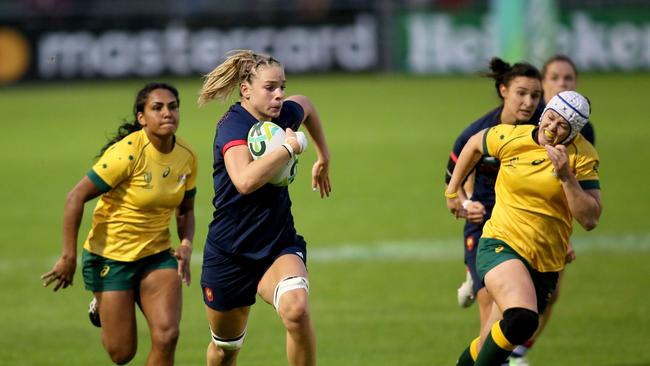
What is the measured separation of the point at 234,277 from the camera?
7.25 metres

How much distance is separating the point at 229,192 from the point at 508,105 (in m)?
2.12

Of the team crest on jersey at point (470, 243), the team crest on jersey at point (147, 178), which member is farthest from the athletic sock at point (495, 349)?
the team crest on jersey at point (147, 178)

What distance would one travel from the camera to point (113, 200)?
8.09m

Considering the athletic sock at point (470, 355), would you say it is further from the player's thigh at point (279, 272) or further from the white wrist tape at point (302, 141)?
the white wrist tape at point (302, 141)

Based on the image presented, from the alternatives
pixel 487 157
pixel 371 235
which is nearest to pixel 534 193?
pixel 487 157

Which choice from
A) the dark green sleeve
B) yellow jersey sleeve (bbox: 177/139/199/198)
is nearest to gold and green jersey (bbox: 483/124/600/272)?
yellow jersey sleeve (bbox: 177/139/199/198)

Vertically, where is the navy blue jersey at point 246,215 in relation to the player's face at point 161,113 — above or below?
below

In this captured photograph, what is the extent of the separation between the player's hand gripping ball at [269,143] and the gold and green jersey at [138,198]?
1.16 metres

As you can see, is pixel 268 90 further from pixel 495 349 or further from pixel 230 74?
pixel 495 349

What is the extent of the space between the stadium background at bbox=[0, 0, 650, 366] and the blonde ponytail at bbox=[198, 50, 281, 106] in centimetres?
260

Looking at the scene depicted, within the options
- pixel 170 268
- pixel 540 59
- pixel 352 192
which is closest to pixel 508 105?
pixel 170 268

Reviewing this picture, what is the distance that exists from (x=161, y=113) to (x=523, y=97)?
8.16ft

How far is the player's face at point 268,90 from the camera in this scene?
7121 millimetres

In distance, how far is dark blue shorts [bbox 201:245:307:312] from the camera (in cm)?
725
